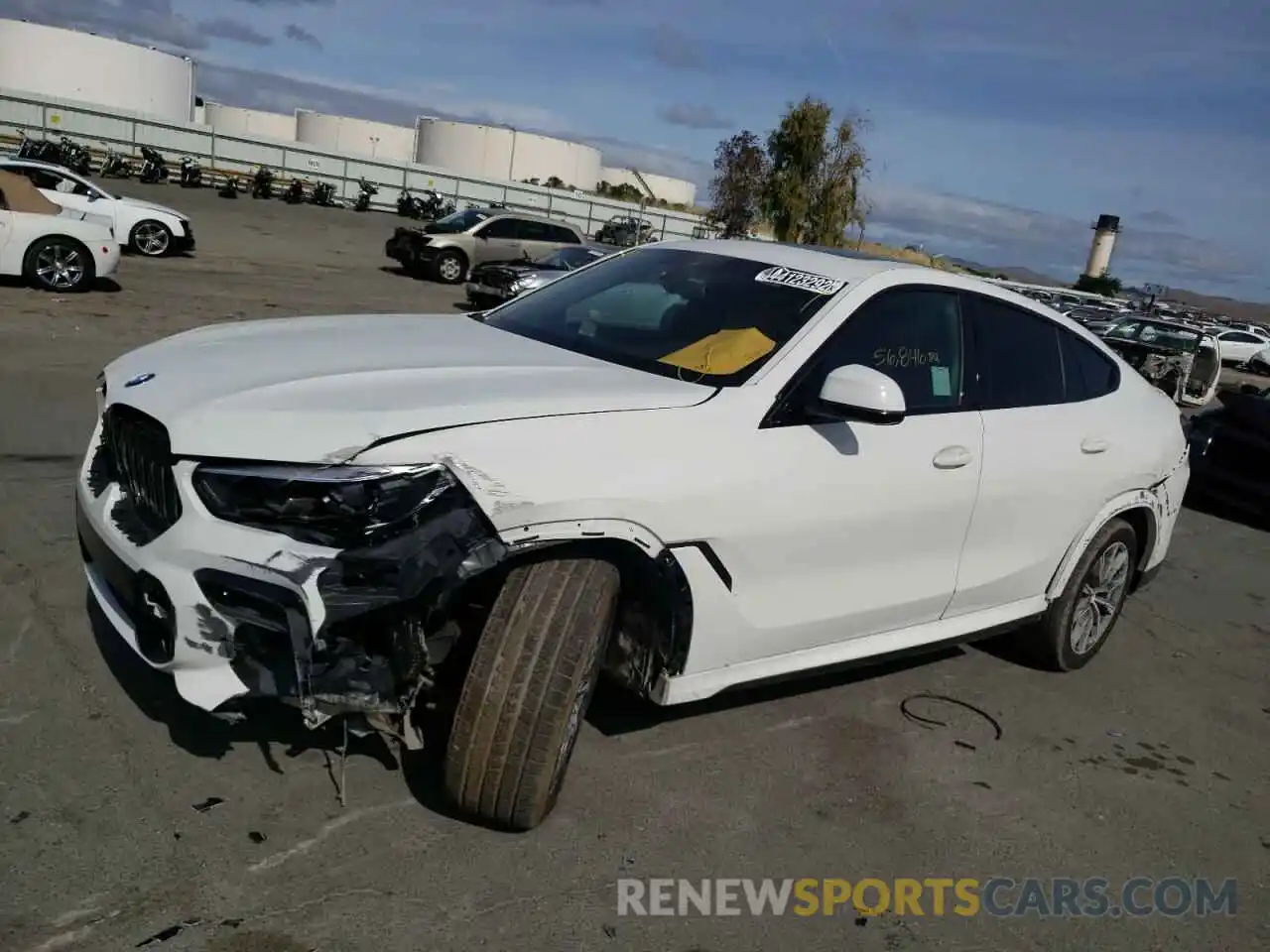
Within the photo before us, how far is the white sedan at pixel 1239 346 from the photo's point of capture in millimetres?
37375

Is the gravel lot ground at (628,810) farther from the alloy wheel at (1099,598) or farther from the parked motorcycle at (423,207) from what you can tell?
the parked motorcycle at (423,207)

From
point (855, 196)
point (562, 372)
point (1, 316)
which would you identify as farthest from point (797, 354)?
point (855, 196)

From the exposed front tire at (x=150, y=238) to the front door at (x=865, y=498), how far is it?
17930 mm

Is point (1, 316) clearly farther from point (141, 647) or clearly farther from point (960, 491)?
point (960, 491)

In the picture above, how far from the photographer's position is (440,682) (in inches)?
142

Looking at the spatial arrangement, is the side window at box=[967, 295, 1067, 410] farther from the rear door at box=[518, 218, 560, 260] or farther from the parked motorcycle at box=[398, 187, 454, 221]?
the parked motorcycle at box=[398, 187, 454, 221]

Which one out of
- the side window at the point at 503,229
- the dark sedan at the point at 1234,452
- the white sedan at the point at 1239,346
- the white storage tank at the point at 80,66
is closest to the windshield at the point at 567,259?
the side window at the point at 503,229

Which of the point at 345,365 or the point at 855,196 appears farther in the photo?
the point at 855,196

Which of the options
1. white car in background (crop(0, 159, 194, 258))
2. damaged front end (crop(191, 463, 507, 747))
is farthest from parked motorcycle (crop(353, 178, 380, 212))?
damaged front end (crop(191, 463, 507, 747))

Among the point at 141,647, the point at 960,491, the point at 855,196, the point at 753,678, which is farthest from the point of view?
the point at 855,196

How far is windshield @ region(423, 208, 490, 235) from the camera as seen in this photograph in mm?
23422

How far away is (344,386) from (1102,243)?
10263 centimetres

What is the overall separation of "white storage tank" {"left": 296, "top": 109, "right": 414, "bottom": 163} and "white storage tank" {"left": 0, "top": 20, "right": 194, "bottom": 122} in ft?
66.9

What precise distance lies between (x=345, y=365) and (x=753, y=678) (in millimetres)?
1652
